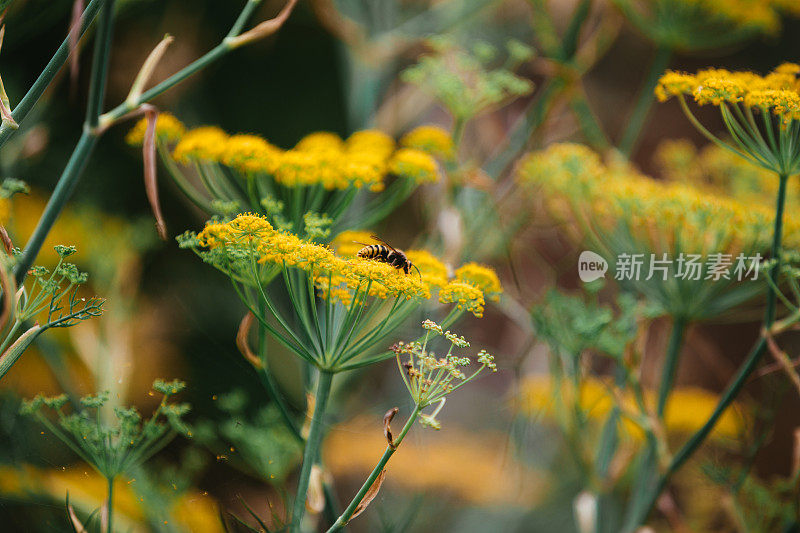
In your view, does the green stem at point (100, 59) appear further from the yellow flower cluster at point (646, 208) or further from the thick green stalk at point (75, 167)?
the yellow flower cluster at point (646, 208)

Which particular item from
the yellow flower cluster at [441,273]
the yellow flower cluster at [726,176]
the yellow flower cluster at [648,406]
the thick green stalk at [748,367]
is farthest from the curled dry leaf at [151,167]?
the yellow flower cluster at [726,176]

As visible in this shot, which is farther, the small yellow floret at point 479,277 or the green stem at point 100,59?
the small yellow floret at point 479,277

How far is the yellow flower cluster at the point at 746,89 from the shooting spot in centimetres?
47

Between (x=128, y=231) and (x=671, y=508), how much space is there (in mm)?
784

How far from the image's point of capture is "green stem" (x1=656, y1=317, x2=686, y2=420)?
74 centimetres

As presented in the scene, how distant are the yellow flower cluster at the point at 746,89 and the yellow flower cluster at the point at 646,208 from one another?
19cm

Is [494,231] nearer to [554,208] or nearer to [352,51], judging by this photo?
[554,208]

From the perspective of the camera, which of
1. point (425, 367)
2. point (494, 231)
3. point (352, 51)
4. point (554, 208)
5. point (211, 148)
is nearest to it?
point (425, 367)

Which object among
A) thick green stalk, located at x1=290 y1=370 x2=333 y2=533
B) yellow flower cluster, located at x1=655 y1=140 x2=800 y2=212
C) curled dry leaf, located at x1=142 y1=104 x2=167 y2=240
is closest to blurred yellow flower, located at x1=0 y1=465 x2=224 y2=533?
thick green stalk, located at x1=290 y1=370 x2=333 y2=533

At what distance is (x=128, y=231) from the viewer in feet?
2.59

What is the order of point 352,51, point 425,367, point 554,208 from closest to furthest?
point 425,367
point 554,208
point 352,51

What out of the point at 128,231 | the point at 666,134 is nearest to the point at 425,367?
the point at 128,231

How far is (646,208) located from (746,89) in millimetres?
234

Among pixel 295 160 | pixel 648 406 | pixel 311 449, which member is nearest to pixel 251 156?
pixel 295 160
